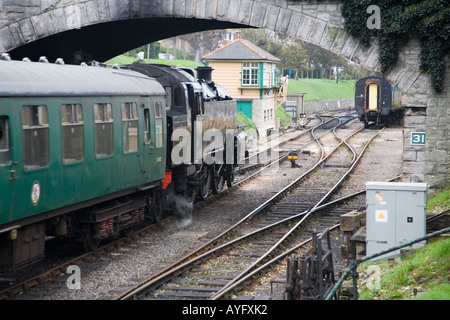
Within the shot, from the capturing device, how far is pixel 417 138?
54.8 feet

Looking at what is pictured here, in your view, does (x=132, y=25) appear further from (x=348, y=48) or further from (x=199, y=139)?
(x=348, y=48)

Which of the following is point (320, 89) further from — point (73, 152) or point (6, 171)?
point (6, 171)

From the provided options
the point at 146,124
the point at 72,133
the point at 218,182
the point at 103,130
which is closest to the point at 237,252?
the point at 146,124

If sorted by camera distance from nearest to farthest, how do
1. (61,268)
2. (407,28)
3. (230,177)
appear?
(61,268), (407,28), (230,177)

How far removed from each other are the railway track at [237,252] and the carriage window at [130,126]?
242cm

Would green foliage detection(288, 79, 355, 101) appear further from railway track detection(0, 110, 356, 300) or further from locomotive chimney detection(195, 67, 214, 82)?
railway track detection(0, 110, 356, 300)

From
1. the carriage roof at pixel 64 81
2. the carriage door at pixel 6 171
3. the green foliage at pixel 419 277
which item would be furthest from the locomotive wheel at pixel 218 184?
the carriage door at pixel 6 171

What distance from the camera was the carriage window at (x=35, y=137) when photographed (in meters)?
9.62

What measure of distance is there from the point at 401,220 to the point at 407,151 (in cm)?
611

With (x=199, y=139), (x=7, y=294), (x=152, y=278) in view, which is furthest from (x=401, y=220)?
(x=199, y=139)

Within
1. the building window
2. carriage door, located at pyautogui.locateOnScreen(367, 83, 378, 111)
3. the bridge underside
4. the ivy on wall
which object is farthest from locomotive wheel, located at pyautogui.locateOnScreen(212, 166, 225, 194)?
carriage door, located at pyautogui.locateOnScreen(367, 83, 378, 111)

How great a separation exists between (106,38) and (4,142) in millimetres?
12774

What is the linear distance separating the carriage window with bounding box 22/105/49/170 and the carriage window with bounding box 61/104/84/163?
0.52m

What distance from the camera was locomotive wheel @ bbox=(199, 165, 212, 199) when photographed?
60.4ft
